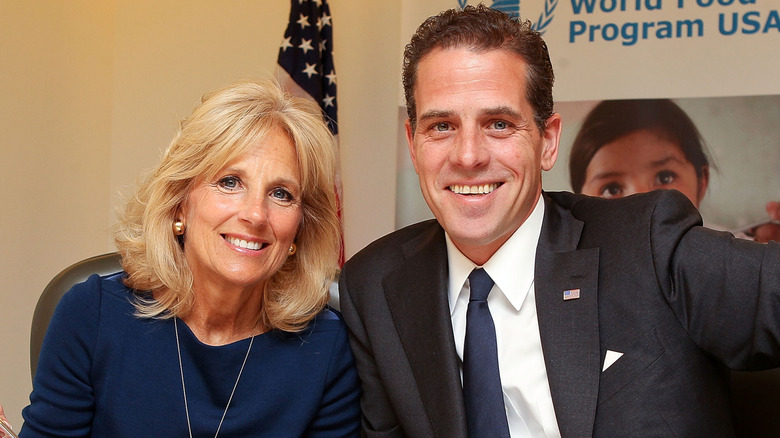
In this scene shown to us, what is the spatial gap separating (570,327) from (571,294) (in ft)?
0.25

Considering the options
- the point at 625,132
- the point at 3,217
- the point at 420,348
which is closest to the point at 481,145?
the point at 420,348

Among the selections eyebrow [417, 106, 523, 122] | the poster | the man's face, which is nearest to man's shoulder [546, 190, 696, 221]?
the man's face

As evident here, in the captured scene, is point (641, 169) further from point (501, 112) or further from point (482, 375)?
point (482, 375)

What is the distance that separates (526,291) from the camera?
5.96 feet

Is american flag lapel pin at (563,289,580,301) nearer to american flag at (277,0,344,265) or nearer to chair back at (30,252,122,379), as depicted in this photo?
chair back at (30,252,122,379)

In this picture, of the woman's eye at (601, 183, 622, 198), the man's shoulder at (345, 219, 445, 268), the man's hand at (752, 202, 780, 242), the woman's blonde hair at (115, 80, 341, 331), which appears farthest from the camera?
the woman's eye at (601, 183, 622, 198)

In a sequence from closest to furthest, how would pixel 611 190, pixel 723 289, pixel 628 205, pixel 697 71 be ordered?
pixel 723 289 → pixel 628 205 → pixel 697 71 → pixel 611 190

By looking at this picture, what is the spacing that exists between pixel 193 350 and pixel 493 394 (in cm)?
79

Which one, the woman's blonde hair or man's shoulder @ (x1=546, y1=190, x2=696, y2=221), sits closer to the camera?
man's shoulder @ (x1=546, y1=190, x2=696, y2=221)

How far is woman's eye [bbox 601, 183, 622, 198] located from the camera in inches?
155

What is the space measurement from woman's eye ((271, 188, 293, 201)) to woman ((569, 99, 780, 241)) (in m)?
2.34

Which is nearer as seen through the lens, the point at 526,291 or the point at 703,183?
the point at 526,291

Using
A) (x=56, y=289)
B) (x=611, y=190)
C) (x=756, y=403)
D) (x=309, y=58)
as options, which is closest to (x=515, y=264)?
(x=756, y=403)

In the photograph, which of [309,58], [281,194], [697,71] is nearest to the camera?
[281,194]
